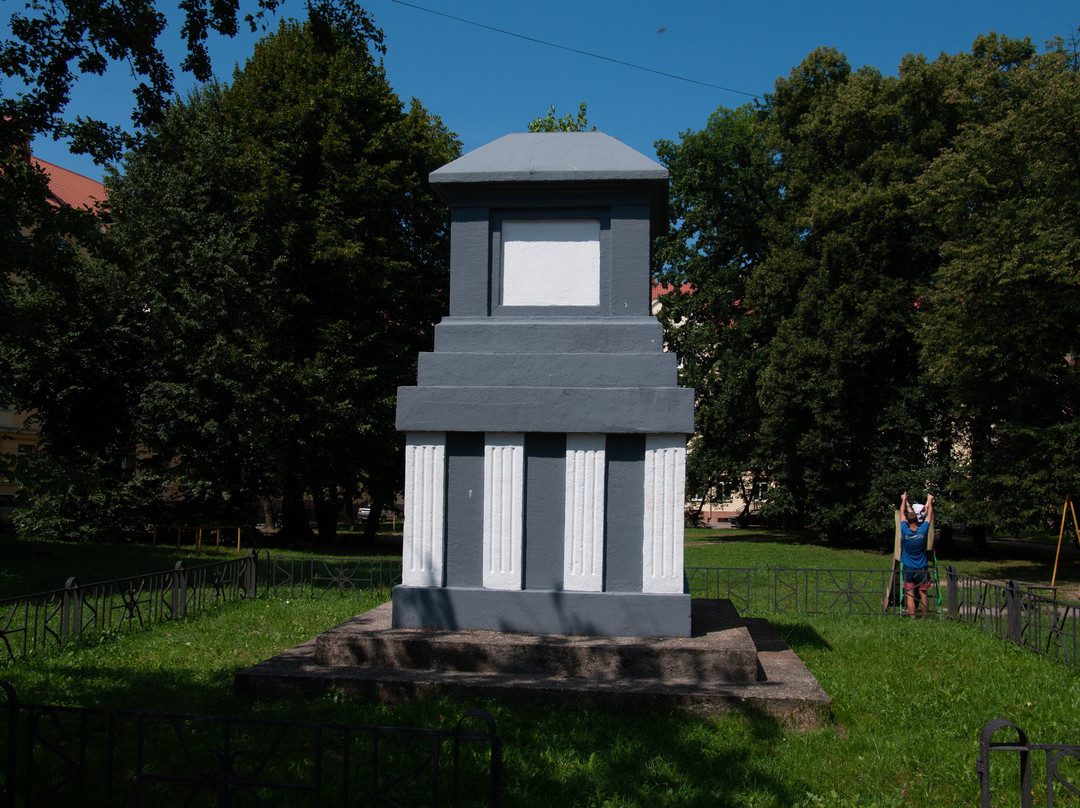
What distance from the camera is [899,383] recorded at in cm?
2580

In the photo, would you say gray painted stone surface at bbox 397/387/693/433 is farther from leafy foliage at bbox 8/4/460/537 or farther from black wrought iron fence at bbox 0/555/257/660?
leafy foliage at bbox 8/4/460/537

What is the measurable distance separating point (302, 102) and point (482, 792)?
70.3ft

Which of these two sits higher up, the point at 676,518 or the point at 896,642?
the point at 676,518

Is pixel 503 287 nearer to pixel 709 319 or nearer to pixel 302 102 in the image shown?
pixel 302 102

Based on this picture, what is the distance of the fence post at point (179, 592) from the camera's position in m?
10.9

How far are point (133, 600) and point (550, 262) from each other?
6.64m

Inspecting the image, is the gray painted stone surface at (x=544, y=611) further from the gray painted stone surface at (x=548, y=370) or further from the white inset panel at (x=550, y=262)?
the white inset panel at (x=550, y=262)

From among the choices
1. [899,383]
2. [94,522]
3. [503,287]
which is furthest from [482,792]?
[899,383]

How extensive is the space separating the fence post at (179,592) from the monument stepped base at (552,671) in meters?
4.30

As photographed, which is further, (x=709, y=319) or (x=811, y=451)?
(x=709, y=319)

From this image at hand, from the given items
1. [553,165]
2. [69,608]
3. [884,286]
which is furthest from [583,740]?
[884,286]

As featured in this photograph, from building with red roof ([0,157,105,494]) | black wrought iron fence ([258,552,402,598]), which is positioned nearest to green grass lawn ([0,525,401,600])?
black wrought iron fence ([258,552,402,598])

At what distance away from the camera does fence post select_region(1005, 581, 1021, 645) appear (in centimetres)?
960

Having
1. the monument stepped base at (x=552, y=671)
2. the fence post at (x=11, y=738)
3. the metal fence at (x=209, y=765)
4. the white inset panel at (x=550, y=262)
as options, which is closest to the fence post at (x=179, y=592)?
the monument stepped base at (x=552, y=671)
